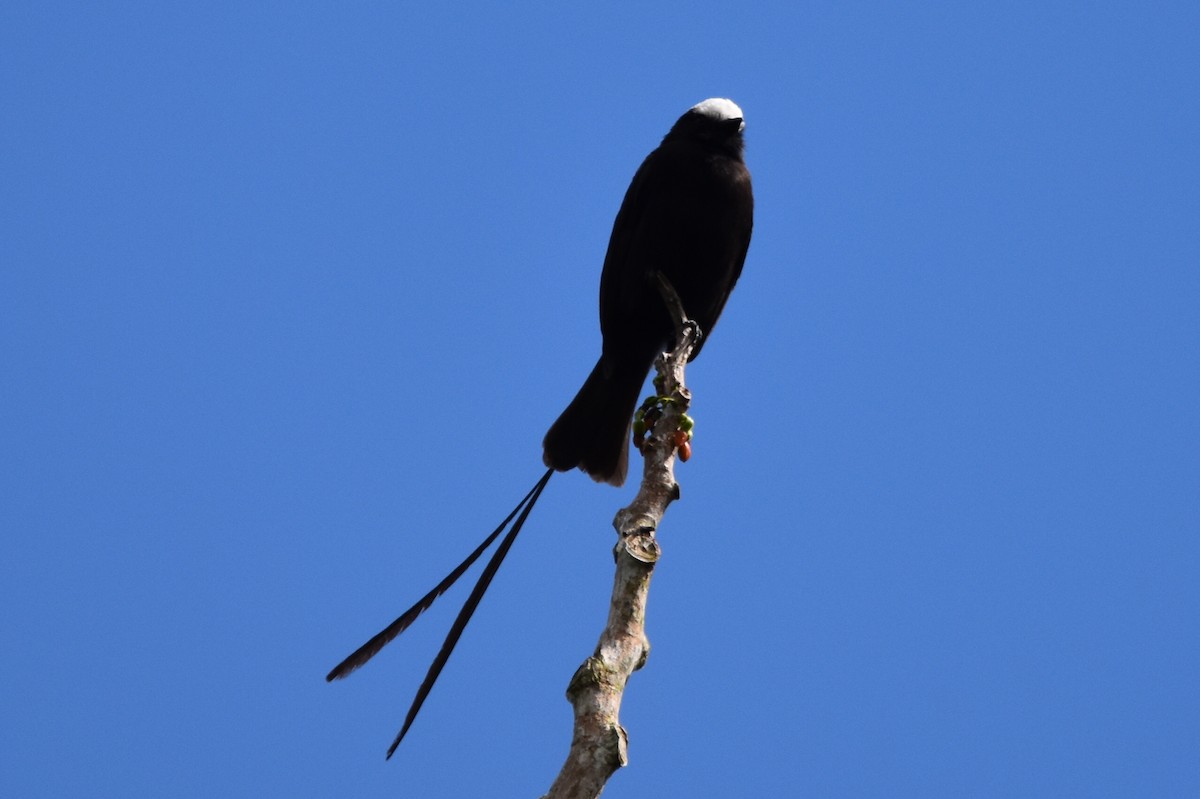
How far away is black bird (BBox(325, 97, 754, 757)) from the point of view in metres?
4.17

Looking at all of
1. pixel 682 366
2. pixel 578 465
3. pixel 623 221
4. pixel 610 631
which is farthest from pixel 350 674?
pixel 623 221

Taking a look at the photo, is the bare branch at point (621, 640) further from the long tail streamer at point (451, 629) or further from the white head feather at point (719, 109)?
the white head feather at point (719, 109)

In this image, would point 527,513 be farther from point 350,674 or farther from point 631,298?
point 631,298

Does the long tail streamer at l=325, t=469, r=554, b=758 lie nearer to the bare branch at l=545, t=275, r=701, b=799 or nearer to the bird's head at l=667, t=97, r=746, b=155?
the bare branch at l=545, t=275, r=701, b=799

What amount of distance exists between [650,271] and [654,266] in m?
0.05

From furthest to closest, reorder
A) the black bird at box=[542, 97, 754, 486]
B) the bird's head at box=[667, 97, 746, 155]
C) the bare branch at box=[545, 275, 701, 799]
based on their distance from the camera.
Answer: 1. the bird's head at box=[667, 97, 746, 155]
2. the black bird at box=[542, 97, 754, 486]
3. the bare branch at box=[545, 275, 701, 799]

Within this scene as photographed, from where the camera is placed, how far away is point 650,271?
4.29 metres

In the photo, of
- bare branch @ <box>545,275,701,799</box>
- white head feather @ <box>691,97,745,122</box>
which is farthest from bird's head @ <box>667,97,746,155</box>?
bare branch @ <box>545,275,701,799</box>

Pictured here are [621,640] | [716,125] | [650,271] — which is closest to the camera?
[621,640]

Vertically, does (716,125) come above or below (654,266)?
above

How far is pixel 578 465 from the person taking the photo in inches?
163

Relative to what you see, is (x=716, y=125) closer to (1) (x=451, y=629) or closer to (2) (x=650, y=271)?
(2) (x=650, y=271)

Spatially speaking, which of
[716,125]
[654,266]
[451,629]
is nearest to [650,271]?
[654,266]

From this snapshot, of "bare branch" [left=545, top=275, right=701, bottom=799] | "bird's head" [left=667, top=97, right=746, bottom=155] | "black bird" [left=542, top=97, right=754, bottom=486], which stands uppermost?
"bird's head" [left=667, top=97, right=746, bottom=155]
